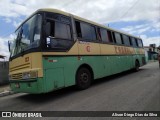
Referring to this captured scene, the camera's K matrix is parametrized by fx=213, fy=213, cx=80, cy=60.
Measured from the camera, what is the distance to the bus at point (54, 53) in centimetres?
674

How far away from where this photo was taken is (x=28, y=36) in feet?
23.9

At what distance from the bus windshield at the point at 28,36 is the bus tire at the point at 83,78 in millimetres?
2281

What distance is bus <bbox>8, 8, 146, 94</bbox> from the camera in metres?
6.74

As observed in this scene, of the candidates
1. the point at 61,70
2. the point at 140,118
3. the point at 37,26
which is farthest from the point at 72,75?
the point at 140,118

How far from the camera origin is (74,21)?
8703 mm

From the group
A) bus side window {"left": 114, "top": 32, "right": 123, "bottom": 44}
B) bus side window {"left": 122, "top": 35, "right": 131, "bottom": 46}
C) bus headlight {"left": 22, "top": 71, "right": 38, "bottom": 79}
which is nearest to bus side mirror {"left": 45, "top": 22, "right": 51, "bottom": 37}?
bus headlight {"left": 22, "top": 71, "right": 38, "bottom": 79}

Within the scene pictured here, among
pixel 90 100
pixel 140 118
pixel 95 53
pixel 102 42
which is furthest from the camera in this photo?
pixel 102 42

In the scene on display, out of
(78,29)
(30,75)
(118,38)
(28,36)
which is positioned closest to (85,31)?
(78,29)

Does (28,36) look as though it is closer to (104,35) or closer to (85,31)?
(85,31)

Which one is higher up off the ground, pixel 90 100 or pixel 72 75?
pixel 72 75

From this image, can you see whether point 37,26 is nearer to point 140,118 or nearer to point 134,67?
point 140,118

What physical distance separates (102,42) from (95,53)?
1179 mm

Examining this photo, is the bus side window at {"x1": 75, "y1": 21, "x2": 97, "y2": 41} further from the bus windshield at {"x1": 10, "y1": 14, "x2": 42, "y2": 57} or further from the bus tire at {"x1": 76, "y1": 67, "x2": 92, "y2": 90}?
the bus windshield at {"x1": 10, "y1": 14, "x2": 42, "y2": 57}

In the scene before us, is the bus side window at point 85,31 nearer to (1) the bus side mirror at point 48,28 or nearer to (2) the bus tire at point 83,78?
(2) the bus tire at point 83,78
